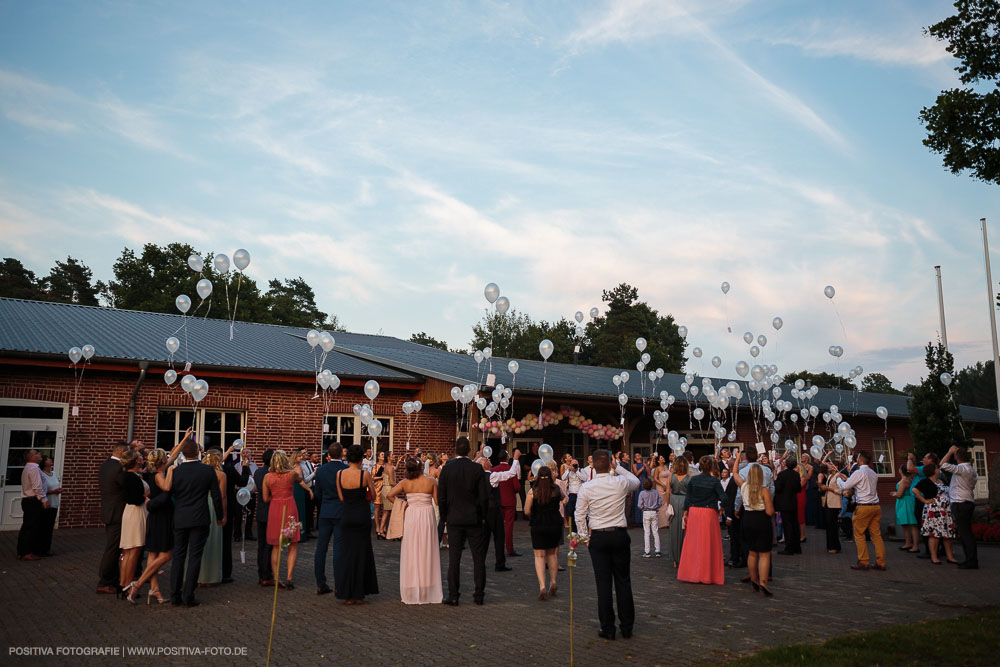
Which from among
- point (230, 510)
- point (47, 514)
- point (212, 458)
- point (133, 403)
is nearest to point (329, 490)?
point (212, 458)

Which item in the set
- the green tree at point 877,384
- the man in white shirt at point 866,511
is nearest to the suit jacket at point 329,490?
the man in white shirt at point 866,511

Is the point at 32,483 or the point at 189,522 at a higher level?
the point at 32,483

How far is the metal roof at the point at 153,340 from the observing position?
16.0 metres

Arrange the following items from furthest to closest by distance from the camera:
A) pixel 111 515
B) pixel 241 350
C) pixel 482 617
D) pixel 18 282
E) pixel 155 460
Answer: pixel 18 282
pixel 241 350
pixel 111 515
pixel 155 460
pixel 482 617

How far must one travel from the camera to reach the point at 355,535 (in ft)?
27.1

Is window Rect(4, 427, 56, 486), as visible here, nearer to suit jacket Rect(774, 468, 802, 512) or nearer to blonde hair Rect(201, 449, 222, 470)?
blonde hair Rect(201, 449, 222, 470)

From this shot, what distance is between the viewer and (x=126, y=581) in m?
8.28

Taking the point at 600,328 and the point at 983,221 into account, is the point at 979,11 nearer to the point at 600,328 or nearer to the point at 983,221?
the point at 983,221

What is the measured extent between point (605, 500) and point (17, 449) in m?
13.3

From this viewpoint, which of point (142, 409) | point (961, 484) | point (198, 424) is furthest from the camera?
point (198, 424)

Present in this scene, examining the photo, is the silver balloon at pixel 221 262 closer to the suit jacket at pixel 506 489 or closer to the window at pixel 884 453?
the suit jacket at pixel 506 489

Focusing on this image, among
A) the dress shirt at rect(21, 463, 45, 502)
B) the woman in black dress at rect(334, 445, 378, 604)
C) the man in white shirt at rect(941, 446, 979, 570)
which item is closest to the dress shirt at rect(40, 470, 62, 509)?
the dress shirt at rect(21, 463, 45, 502)

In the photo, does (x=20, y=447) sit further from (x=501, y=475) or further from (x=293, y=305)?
(x=293, y=305)

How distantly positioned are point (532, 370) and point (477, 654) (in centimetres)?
1750
